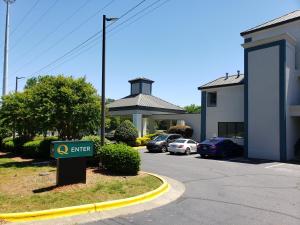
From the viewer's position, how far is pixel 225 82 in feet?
101

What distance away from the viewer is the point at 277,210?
8.86m

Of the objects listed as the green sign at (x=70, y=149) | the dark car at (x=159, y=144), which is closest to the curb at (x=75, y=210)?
the green sign at (x=70, y=149)

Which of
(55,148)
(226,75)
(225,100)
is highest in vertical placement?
(226,75)

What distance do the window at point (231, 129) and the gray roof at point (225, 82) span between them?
3.47 m

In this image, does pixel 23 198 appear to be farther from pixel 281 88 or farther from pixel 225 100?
pixel 225 100

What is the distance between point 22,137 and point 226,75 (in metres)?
19.6

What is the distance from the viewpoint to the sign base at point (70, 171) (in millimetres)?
10938

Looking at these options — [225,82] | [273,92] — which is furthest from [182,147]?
[225,82]

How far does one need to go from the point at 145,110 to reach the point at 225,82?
38.6 feet

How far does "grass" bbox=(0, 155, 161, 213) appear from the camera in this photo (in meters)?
8.70

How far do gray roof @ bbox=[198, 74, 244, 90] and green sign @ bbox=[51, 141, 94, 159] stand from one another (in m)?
19.9

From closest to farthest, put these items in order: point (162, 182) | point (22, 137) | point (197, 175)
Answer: point (162, 182) < point (197, 175) < point (22, 137)

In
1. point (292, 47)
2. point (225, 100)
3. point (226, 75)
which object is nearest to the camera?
point (292, 47)

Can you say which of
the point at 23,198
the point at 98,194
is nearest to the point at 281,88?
the point at 98,194
